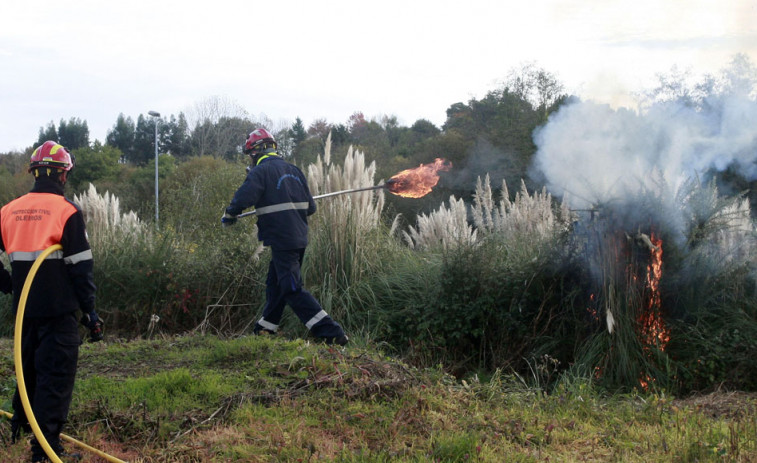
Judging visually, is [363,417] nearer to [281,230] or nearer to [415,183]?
[281,230]

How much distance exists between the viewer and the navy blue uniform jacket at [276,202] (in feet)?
23.6

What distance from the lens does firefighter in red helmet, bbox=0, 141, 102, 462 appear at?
163 inches

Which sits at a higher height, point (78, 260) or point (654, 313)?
point (78, 260)

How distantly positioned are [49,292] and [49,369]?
469mm

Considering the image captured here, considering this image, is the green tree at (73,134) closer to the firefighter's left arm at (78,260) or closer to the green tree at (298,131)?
the green tree at (298,131)

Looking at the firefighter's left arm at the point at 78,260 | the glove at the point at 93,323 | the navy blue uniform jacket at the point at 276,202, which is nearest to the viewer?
the firefighter's left arm at the point at 78,260

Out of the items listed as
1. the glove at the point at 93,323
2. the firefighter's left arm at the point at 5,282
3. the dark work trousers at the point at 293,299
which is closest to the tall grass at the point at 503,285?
the dark work trousers at the point at 293,299

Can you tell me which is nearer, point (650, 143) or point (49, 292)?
point (49, 292)

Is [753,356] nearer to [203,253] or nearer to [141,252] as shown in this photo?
[203,253]

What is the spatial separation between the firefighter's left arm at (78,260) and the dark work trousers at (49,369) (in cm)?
16

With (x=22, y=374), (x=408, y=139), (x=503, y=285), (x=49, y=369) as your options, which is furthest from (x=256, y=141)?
(x=408, y=139)

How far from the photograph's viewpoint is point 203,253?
9.13 metres

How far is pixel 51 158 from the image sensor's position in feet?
14.6

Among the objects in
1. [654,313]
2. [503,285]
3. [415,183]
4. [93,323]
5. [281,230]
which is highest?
[415,183]
